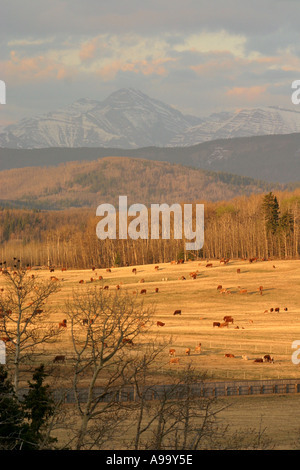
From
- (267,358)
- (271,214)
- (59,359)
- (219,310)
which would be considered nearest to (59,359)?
(59,359)

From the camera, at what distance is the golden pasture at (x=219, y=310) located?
225 ft

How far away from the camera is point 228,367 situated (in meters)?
66.2

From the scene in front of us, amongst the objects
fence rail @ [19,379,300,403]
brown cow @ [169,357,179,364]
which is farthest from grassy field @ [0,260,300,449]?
fence rail @ [19,379,300,403]

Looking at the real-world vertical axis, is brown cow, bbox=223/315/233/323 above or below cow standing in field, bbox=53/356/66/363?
above

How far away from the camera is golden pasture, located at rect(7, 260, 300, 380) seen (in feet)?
225

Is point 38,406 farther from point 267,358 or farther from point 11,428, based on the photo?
point 267,358

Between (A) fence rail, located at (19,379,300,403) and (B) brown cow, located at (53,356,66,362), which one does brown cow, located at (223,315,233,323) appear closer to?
(A) fence rail, located at (19,379,300,403)

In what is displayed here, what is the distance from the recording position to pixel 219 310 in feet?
351

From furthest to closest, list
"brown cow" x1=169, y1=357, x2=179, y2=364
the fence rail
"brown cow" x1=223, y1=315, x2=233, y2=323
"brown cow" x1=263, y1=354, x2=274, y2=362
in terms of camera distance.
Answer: "brown cow" x1=223, y1=315, x2=233, y2=323, "brown cow" x1=263, y1=354, x2=274, y2=362, "brown cow" x1=169, y1=357, x2=179, y2=364, the fence rail

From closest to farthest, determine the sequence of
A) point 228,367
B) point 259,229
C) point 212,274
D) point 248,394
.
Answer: point 248,394 → point 228,367 → point 212,274 → point 259,229
